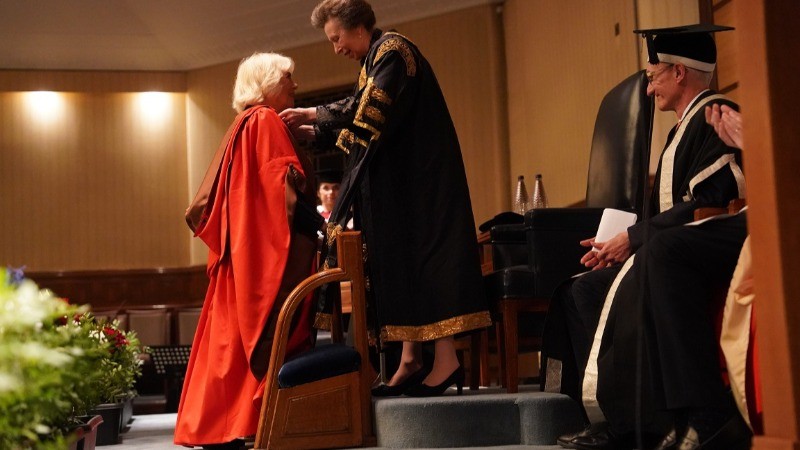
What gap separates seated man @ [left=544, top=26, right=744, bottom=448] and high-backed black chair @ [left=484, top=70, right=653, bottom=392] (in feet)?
1.12

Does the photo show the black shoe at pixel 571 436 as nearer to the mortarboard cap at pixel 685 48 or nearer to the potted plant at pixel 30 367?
the mortarboard cap at pixel 685 48

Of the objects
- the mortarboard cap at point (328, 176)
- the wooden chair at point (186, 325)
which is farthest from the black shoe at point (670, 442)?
the wooden chair at point (186, 325)

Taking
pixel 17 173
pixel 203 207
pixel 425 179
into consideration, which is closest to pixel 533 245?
pixel 425 179

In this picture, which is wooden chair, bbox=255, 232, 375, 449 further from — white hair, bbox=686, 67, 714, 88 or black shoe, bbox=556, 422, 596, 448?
white hair, bbox=686, 67, 714, 88

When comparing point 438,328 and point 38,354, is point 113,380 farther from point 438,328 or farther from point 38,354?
point 38,354

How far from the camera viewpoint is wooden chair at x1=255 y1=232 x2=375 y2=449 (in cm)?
339

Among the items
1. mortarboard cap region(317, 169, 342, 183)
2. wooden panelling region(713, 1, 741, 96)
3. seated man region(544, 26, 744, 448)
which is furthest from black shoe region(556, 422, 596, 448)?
mortarboard cap region(317, 169, 342, 183)

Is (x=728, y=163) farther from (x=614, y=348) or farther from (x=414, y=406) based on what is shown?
(x=414, y=406)

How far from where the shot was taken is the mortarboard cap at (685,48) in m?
3.15

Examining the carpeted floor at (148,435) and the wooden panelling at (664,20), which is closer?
the carpeted floor at (148,435)

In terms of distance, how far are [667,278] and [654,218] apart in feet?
1.48

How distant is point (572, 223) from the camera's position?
3.79 metres

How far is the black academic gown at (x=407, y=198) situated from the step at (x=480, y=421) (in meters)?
0.32

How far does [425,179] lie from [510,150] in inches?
200
